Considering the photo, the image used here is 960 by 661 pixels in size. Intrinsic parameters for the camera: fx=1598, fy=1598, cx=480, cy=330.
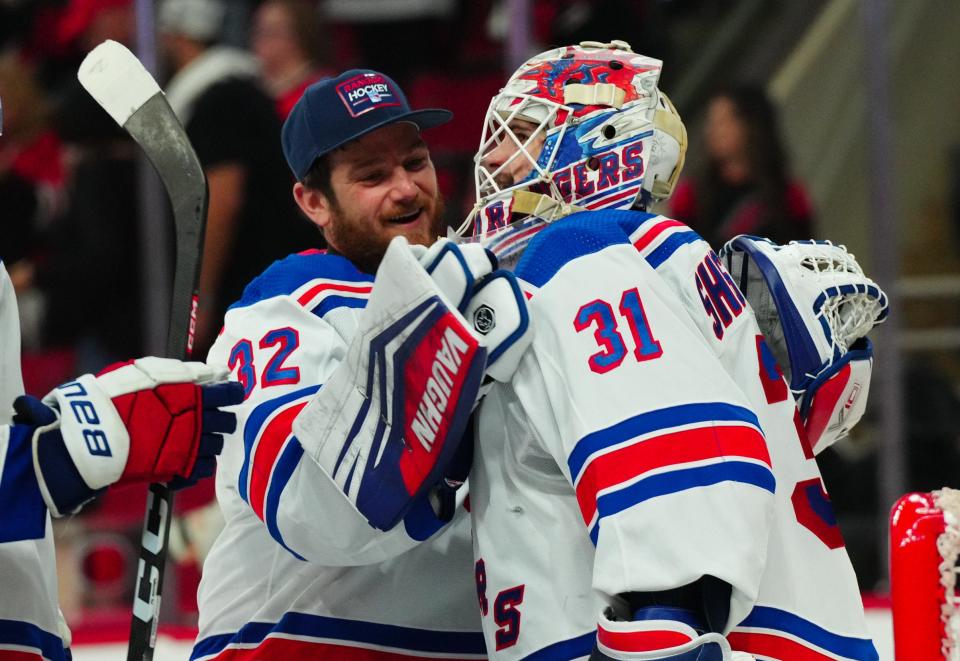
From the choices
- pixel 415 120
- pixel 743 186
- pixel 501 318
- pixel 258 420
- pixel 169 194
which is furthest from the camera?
pixel 743 186

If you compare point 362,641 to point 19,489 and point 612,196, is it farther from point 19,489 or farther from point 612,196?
point 612,196

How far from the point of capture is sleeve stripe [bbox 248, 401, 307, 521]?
6.55 feet

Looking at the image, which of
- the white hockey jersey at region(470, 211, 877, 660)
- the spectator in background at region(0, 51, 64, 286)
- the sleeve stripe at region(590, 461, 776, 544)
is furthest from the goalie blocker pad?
the spectator in background at region(0, 51, 64, 286)

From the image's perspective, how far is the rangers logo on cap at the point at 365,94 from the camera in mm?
2391

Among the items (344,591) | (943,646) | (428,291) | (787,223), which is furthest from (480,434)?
(787,223)

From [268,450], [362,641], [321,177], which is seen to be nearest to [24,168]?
[321,177]

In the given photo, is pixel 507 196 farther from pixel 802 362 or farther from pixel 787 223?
pixel 787 223

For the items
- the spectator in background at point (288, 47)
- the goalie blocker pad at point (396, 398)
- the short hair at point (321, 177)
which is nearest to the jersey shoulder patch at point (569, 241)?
the goalie blocker pad at point (396, 398)

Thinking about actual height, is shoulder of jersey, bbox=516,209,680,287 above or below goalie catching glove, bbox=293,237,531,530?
above

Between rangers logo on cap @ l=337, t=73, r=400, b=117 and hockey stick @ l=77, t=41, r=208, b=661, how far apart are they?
25 centimetres

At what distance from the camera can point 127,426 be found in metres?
1.92

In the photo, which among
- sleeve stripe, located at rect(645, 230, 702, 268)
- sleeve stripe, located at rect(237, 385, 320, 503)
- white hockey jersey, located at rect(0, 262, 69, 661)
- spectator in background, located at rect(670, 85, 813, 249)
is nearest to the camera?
sleeve stripe, located at rect(645, 230, 702, 268)

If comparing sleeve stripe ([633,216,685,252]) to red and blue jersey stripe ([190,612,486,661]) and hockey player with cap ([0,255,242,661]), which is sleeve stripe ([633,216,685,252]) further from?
red and blue jersey stripe ([190,612,486,661])

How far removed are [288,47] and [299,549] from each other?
2745mm
